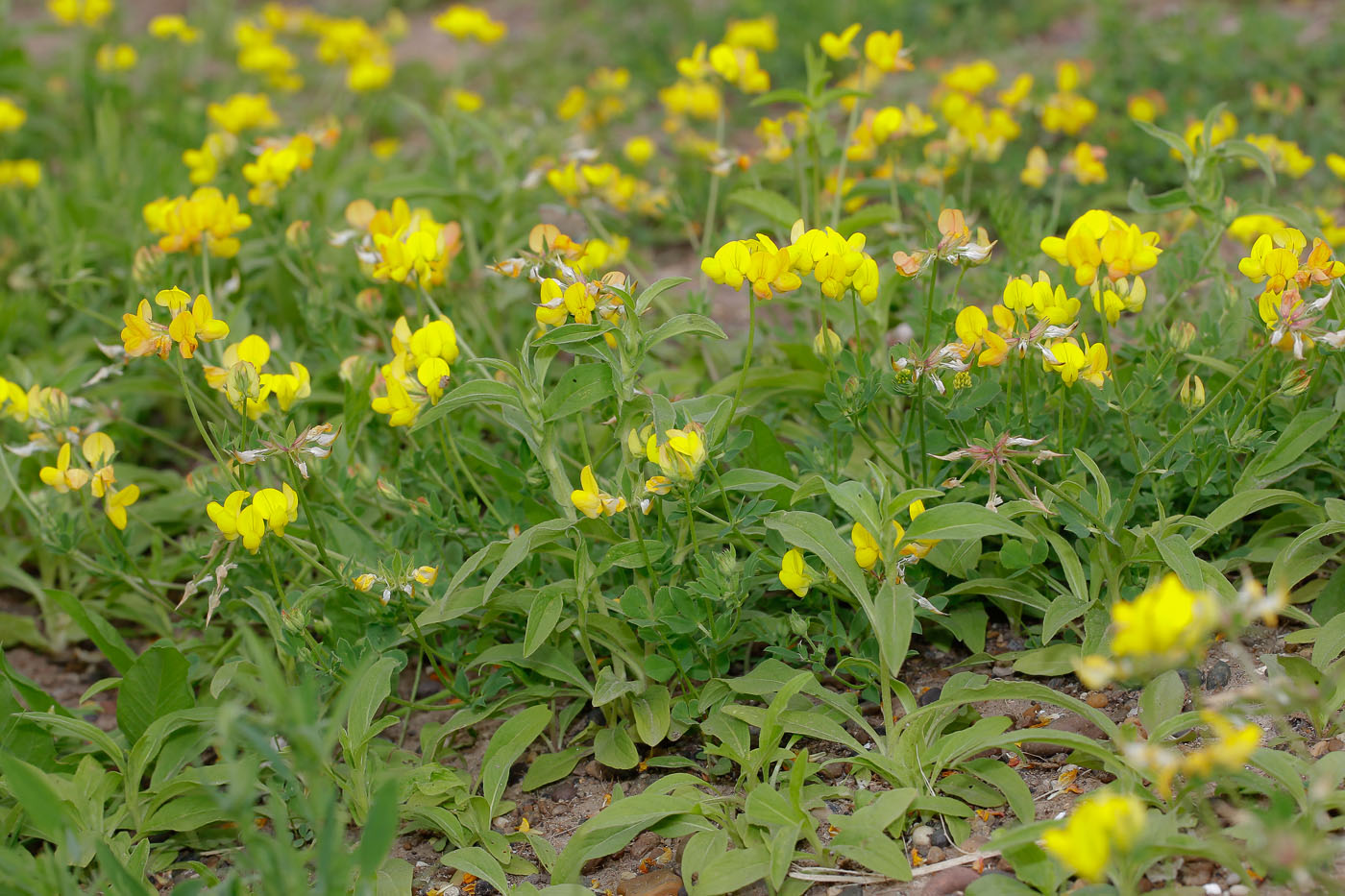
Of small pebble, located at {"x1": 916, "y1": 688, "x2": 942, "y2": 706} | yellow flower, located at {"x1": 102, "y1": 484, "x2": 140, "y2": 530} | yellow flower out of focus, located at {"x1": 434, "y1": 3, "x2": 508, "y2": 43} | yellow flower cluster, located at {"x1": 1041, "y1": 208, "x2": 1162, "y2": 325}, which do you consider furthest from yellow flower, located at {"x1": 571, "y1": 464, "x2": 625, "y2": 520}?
yellow flower out of focus, located at {"x1": 434, "y1": 3, "x2": 508, "y2": 43}

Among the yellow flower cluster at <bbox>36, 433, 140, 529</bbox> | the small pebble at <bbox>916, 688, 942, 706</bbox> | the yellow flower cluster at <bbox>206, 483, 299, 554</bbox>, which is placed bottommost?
the small pebble at <bbox>916, 688, 942, 706</bbox>

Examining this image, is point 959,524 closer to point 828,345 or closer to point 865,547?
point 865,547

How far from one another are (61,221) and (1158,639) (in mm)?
3811

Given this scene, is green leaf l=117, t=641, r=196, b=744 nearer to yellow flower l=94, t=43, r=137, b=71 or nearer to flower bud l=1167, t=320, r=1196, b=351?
flower bud l=1167, t=320, r=1196, b=351

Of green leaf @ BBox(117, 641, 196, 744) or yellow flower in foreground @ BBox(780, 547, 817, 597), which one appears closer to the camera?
yellow flower in foreground @ BBox(780, 547, 817, 597)

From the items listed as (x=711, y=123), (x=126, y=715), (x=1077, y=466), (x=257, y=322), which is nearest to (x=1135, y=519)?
(x=1077, y=466)

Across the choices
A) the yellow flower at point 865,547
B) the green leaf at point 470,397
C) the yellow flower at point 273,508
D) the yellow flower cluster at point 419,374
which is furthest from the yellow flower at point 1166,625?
the yellow flower at point 273,508

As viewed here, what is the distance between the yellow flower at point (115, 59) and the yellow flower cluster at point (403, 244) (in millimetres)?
2974

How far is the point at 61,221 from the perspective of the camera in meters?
3.92

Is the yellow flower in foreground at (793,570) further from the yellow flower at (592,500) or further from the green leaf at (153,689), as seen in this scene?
the green leaf at (153,689)

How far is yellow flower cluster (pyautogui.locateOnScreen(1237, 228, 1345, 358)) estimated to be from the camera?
2.12m

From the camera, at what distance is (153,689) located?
97.3 inches

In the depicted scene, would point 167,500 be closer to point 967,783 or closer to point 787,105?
point 967,783

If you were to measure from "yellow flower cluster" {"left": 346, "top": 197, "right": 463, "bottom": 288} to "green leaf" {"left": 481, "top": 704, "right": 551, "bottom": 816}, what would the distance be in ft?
3.35
